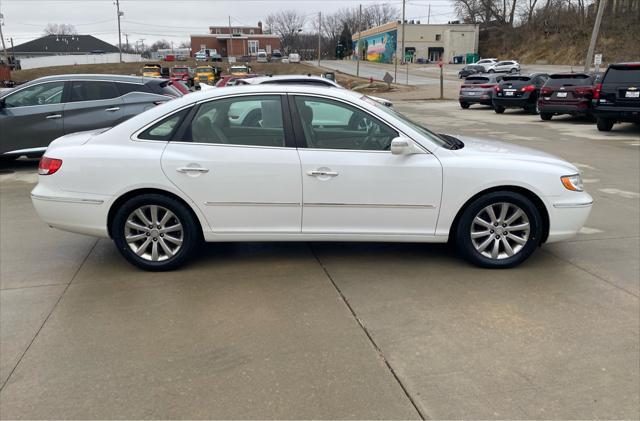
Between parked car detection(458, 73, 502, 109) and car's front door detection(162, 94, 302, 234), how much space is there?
2052cm

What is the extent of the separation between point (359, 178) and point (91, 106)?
694 centimetres

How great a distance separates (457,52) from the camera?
8444 centimetres

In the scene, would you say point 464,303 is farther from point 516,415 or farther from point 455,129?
point 455,129

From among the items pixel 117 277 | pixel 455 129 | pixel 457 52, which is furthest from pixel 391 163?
pixel 457 52

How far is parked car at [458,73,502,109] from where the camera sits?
23.1 metres

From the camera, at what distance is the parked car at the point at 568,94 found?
53.0 feet

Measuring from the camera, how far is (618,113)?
42.9ft

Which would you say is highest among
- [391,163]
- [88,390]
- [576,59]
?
[576,59]

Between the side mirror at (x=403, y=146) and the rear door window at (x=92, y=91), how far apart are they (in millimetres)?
7105

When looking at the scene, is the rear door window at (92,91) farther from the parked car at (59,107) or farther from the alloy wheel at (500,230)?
the alloy wheel at (500,230)

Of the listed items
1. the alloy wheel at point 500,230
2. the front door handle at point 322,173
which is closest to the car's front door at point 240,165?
the front door handle at point 322,173

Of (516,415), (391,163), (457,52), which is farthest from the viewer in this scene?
(457,52)

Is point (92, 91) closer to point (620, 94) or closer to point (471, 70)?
point (620, 94)

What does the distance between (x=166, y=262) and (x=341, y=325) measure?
5.81ft
